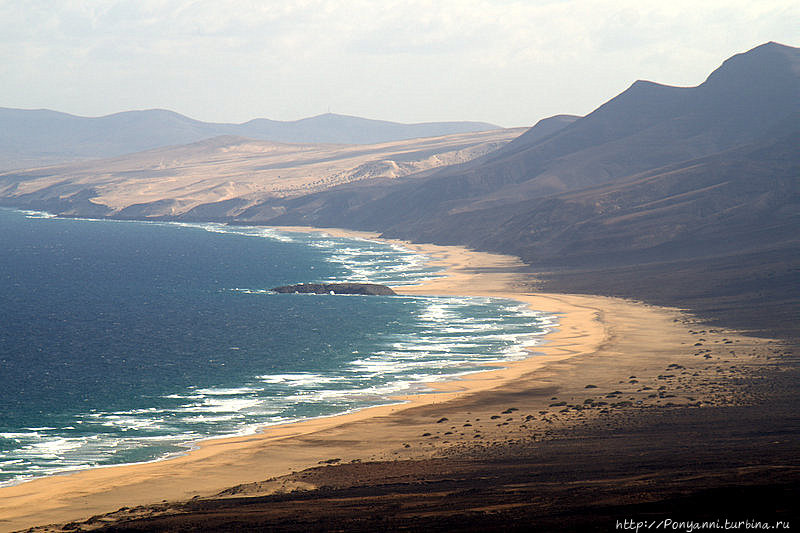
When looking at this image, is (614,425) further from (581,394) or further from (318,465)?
(318,465)

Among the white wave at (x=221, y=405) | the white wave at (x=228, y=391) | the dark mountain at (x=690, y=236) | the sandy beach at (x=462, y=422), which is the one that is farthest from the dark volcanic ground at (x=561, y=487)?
the dark mountain at (x=690, y=236)

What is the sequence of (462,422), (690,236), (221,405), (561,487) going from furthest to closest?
(690,236) → (221,405) → (462,422) → (561,487)

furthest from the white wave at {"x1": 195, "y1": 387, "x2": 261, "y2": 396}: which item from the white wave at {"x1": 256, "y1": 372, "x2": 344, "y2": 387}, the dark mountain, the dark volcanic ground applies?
the dark mountain

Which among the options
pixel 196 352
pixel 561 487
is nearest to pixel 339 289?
pixel 196 352

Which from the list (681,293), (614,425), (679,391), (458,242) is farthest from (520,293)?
(458,242)

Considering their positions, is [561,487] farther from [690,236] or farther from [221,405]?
[690,236]

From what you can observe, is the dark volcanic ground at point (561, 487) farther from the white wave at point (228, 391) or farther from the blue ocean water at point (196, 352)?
the white wave at point (228, 391)

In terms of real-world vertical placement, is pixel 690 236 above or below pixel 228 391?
above
